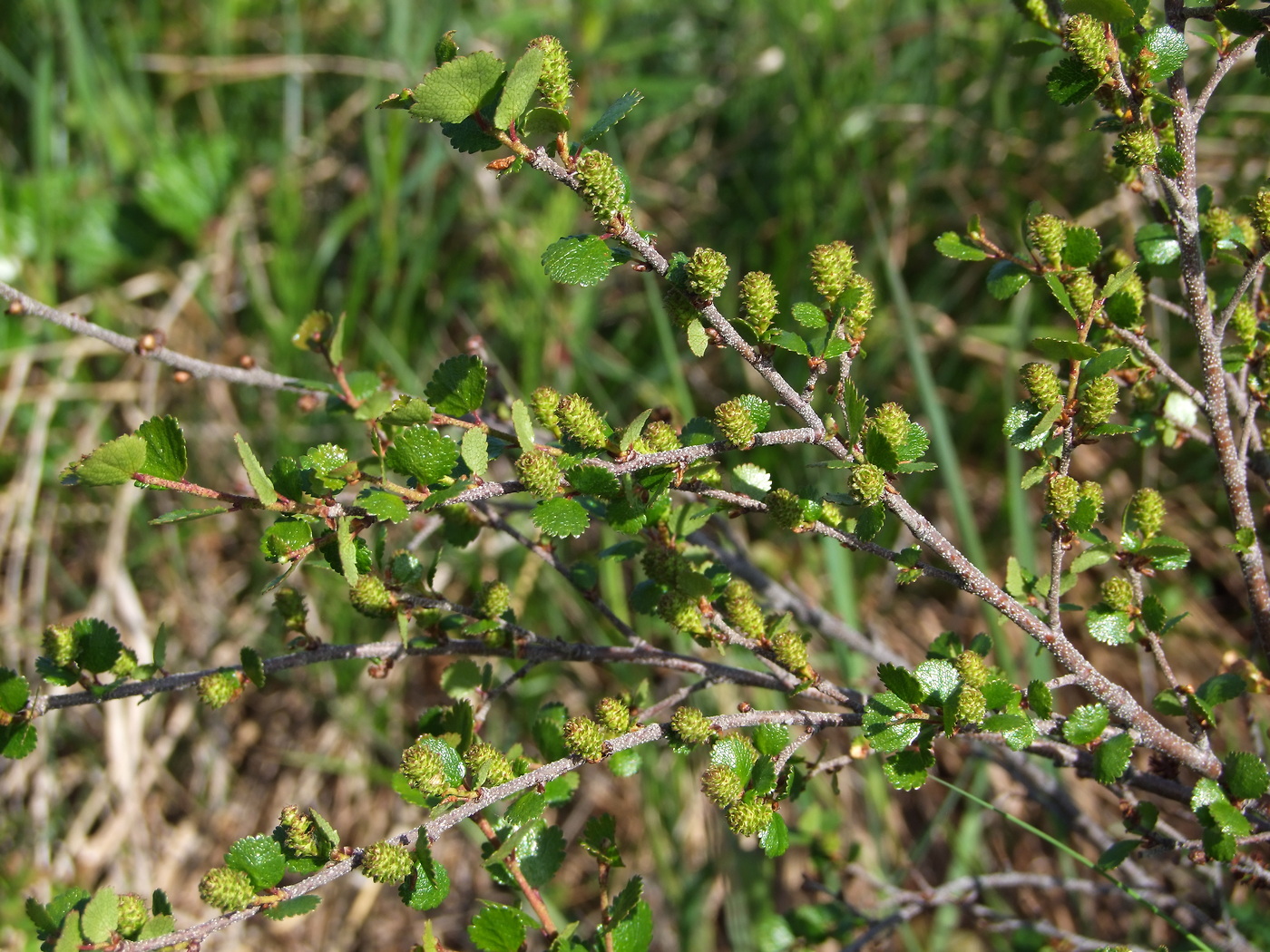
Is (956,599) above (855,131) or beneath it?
beneath

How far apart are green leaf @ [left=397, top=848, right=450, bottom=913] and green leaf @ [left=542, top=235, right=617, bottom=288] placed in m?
0.41

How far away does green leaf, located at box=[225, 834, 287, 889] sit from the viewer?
720 millimetres

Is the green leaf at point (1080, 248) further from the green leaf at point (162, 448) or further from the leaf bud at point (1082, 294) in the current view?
the green leaf at point (162, 448)

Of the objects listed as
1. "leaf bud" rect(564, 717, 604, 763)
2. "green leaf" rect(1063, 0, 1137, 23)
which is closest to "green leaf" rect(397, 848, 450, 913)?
"leaf bud" rect(564, 717, 604, 763)

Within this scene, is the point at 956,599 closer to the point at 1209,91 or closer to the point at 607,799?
the point at 607,799

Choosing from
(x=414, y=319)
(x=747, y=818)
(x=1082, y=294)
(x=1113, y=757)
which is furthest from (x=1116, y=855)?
(x=414, y=319)

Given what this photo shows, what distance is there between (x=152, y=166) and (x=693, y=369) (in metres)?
1.36

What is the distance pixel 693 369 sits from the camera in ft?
6.90

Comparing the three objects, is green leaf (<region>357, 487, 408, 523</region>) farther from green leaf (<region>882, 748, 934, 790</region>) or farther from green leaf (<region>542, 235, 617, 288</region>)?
green leaf (<region>882, 748, 934, 790</region>)

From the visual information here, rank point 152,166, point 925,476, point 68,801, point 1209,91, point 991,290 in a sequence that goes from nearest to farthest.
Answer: point 1209,91
point 991,290
point 925,476
point 68,801
point 152,166

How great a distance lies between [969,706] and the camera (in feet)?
2.39

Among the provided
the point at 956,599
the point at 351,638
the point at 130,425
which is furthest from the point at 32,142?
the point at 956,599

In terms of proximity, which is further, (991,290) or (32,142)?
(32,142)

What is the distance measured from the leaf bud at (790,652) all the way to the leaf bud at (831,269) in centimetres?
29
